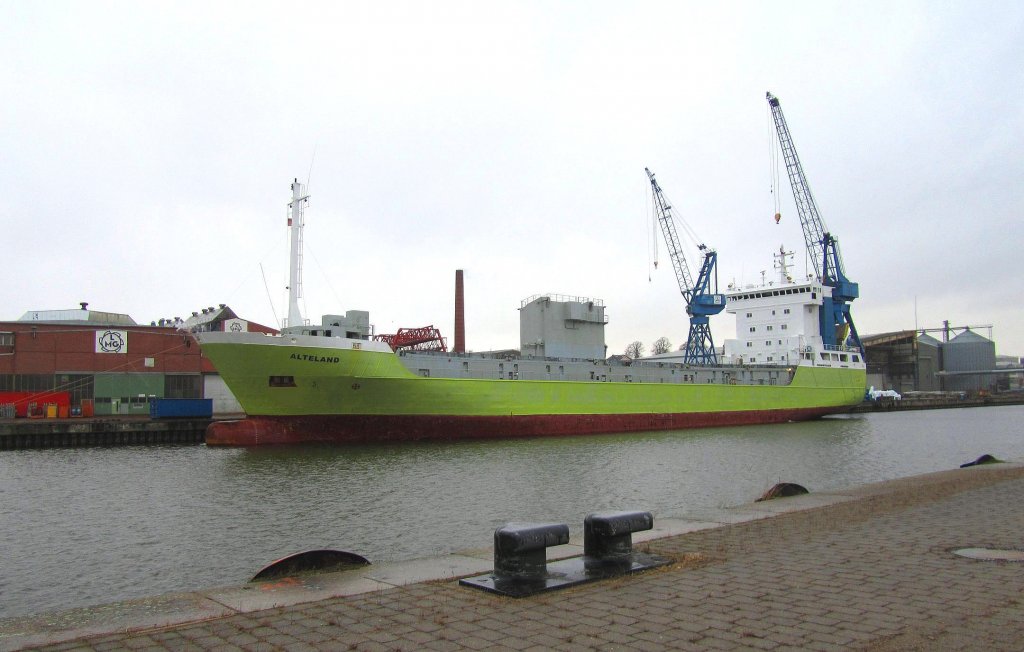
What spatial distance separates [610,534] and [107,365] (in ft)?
140

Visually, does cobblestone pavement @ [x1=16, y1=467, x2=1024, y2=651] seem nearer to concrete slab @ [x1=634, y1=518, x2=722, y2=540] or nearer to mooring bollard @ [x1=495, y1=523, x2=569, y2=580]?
mooring bollard @ [x1=495, y1=523, x2=569, y2=580]

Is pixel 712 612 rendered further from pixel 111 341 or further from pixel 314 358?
pixel 111 341

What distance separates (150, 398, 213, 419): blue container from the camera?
117 ft

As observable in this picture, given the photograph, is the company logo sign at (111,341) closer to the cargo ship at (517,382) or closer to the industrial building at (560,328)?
the cargo ship at (517,382)

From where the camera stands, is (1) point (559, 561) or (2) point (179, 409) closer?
(1) point (559, 561)

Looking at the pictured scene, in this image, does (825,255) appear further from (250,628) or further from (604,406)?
(250,628)

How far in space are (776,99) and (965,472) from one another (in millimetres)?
50322

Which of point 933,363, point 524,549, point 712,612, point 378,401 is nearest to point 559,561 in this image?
point 524,549

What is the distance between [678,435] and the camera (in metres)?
36.0

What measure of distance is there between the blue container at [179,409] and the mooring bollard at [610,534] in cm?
3460

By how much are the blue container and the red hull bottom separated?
865 centimetres

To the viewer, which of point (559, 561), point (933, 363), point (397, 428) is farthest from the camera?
point (933, 363)

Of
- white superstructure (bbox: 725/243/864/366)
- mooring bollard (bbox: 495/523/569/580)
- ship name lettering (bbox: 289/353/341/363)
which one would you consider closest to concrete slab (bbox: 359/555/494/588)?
mooring bollard (bbox: 495/523/569/580)

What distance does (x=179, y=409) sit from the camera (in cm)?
3631
